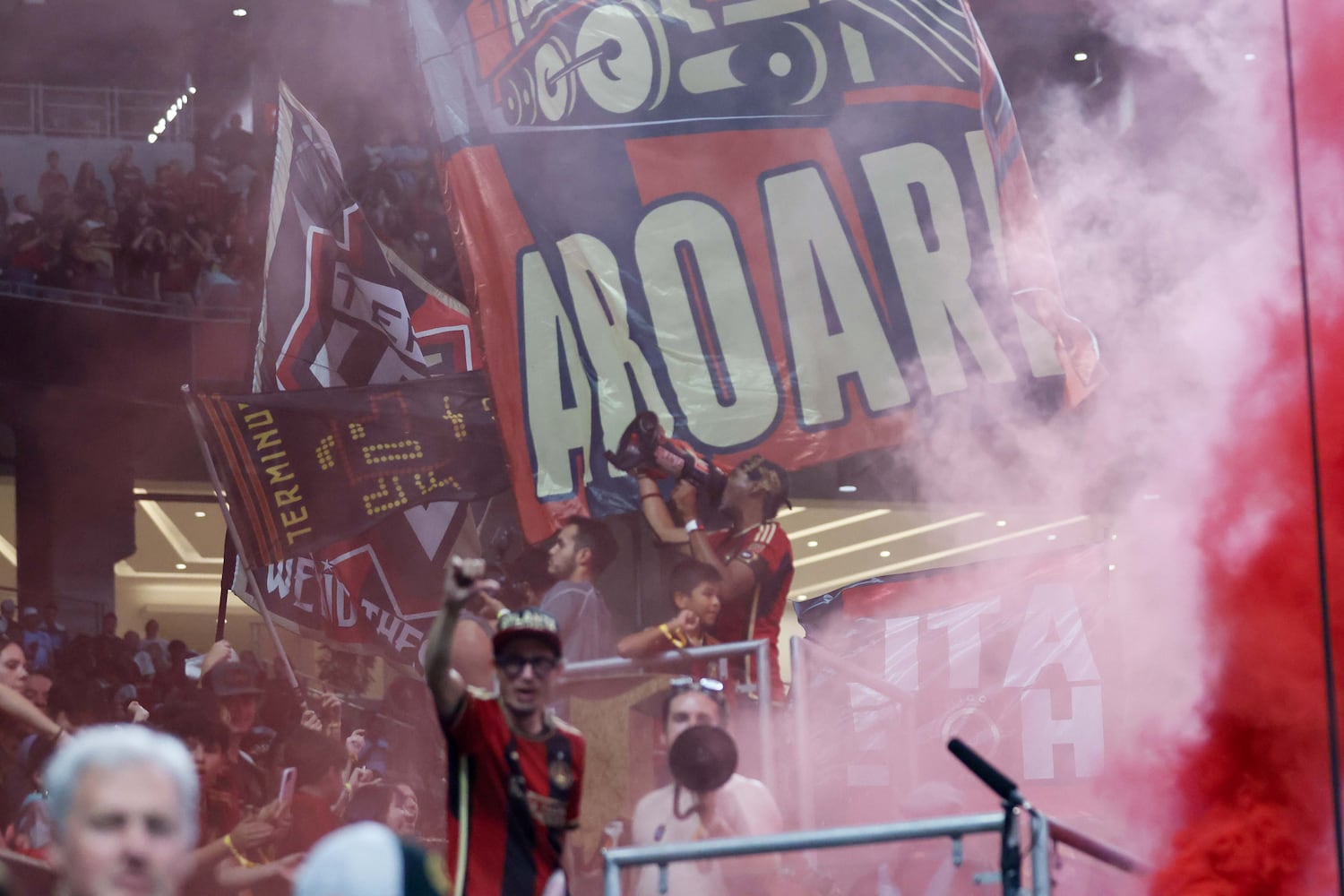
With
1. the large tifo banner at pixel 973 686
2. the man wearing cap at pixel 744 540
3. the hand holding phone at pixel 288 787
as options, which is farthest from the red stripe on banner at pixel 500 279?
the hand holding phone at pixel 288 787

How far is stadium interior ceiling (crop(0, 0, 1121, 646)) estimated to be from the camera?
983 cm

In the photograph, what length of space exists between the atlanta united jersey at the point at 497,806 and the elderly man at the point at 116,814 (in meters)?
1.55

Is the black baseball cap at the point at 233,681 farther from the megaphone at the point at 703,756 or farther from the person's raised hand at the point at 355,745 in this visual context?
the megaphone at the point at 703,756

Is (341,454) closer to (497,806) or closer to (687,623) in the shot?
(687,623)

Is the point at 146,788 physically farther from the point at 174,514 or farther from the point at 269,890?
the point at 174,514

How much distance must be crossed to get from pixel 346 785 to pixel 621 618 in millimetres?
4356

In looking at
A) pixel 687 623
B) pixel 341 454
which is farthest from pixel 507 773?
pixel 341 454

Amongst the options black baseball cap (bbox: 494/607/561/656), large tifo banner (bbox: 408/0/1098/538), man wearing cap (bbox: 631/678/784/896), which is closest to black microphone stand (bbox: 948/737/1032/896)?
black baseball cap (bbox: 494/607/561/656)

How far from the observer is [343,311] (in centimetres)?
746

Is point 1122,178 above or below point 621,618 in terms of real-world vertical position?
above

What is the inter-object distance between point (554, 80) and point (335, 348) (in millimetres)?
1659

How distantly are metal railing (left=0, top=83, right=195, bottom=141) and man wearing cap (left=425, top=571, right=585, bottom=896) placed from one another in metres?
10.5

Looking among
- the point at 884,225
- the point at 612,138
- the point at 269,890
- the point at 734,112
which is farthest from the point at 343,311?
the point at 269,890

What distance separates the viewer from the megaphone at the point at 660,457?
653 centimetres
